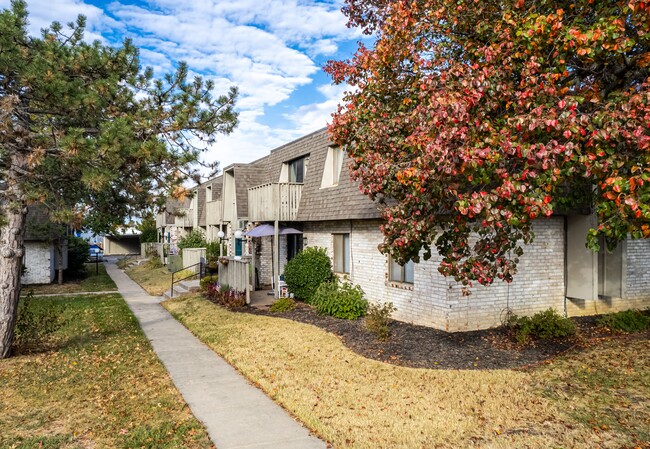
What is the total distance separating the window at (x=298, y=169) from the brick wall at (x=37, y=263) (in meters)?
13.7

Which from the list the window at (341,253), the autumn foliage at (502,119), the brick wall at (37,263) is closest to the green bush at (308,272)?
the window at (341,253)

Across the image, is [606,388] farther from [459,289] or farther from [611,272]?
[611,272]

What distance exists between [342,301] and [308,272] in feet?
6.85

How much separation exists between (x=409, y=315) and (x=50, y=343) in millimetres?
8986

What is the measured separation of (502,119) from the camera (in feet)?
22.1

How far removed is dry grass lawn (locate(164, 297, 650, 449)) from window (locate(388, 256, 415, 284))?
10.1 ft

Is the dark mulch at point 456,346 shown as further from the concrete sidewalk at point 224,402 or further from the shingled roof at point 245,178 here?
the shingled roof at point 245,178

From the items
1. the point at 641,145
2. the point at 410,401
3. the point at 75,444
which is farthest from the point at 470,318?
the point at 75,444

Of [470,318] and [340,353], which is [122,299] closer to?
[340,353]

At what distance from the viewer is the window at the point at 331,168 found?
15.4 meters

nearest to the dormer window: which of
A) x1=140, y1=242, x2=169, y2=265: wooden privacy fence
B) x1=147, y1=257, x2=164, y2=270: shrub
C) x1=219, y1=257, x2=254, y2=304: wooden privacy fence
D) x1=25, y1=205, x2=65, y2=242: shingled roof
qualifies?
x1=219, y1=257, x2=254, y2=304: wooden privacy fence

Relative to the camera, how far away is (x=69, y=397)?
24.0ft

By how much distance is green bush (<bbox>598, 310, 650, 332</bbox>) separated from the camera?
11.2 m

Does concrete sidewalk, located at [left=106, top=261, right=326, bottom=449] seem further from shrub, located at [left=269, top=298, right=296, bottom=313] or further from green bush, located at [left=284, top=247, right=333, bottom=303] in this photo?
green bush, located at [left=284, top=247, right=333, bottom=303]
